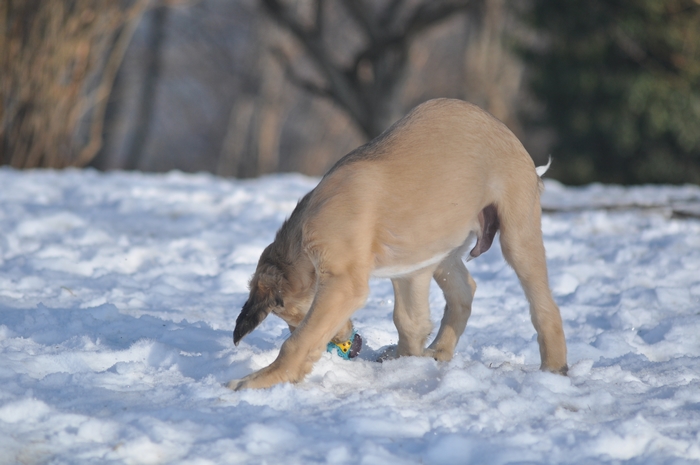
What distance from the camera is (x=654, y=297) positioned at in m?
5.04

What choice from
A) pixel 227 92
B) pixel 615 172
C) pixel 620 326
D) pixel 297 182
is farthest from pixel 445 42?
pixel 620 326

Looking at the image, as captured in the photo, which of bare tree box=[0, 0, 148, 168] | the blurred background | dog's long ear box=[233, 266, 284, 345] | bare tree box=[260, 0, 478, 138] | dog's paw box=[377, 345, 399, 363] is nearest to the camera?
dog's long ear box=[233, 266, 284, 345]

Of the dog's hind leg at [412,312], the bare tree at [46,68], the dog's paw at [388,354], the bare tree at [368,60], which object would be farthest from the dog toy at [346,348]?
the bare tree at [368,60]

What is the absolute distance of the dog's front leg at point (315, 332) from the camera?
3270 millimetres

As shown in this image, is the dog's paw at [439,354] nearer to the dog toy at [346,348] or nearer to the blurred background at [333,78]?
the dog toy at [346,348]

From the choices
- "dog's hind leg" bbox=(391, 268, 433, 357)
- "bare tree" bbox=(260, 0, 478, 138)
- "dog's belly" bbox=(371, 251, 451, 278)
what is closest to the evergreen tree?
"bare tree" bbox=(260, 0, 478, 138)

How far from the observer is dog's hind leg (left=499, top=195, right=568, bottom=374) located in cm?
382

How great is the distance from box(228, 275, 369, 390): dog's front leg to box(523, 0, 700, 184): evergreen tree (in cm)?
1302

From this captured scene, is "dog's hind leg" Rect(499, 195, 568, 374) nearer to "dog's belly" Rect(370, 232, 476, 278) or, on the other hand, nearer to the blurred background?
"dog's belly" Rect(370, 232, 476, 278)

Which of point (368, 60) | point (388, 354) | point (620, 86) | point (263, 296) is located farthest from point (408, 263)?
point (620, 86)

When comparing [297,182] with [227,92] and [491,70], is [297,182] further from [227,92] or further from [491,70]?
[227,92]

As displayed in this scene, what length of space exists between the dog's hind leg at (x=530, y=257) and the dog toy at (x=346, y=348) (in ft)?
2.90

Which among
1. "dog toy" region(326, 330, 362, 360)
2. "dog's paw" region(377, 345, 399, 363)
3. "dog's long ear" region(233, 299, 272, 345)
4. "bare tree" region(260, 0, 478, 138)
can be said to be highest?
"bare tree" region(260, 0, 478, 138)

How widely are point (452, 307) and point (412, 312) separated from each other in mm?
275
